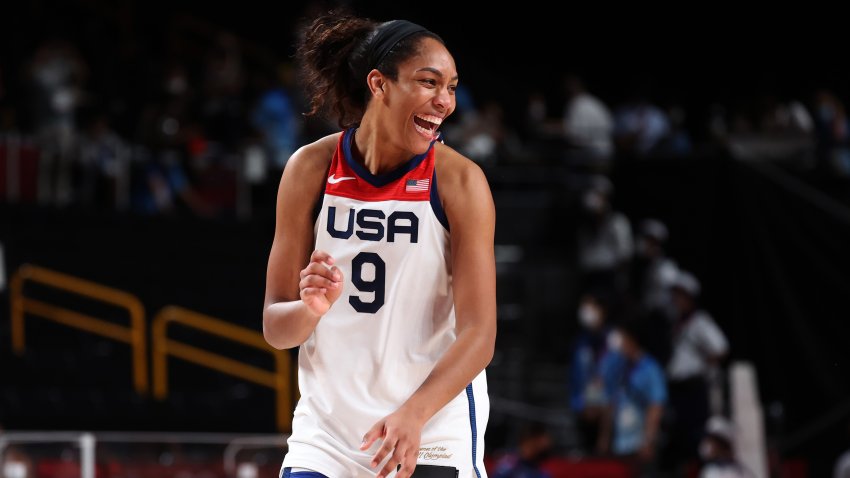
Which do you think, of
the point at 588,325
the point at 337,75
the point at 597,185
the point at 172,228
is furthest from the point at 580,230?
the point at 337,75

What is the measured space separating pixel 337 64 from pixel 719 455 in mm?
7411

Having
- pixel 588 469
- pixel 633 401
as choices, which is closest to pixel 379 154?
pixel 588 469

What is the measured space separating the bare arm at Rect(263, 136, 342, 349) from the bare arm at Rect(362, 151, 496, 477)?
1.38 feet

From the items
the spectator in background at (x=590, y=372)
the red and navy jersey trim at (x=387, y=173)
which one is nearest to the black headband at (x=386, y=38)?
the red and navy jersey trim at (x=387, y=173)

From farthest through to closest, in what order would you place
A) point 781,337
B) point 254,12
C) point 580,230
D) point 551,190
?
point 254,12 < point 551,190 < point 580,230 < point 781,337

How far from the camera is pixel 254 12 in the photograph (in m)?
24.6

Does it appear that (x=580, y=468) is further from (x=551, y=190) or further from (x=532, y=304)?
(x=551, y=190)

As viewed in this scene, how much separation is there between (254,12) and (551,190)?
858 centimetres

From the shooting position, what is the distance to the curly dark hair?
4621 mm

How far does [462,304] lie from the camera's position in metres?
4.33

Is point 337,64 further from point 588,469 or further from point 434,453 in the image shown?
point 588,469

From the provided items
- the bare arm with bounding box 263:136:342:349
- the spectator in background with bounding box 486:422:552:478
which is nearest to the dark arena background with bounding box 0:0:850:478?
the spectator in background with bounding box 486:422:552:478

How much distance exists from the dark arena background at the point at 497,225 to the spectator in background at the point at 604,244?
4 cm

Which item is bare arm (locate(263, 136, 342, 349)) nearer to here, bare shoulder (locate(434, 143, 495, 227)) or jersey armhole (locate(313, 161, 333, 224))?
jersey armhole (locate(313, 161, 333, 224))
